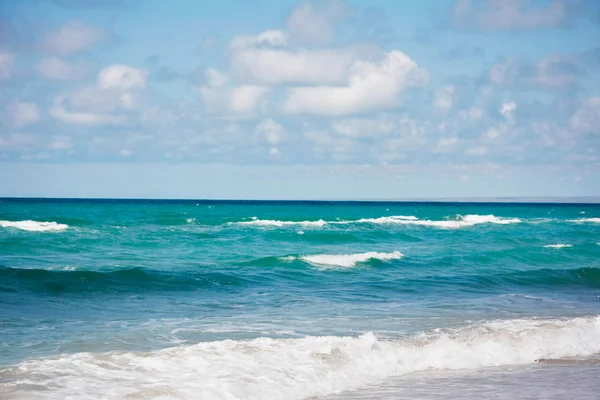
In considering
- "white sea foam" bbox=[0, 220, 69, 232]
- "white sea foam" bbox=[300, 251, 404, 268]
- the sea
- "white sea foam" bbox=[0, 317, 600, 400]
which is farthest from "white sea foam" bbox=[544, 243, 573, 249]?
"white sea foam" bbox=[0, 220, 69, 232]

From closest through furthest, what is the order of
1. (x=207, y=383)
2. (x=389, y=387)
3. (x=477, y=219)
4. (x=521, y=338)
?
(x=207, y=383)
(x=389, y=387)
(x=521, y=338)
(x=477, y=219)

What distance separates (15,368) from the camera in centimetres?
906

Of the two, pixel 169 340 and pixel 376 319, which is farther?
pixel 376 319

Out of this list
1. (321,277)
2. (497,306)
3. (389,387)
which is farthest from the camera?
(321,277)

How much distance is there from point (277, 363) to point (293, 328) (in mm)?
2796

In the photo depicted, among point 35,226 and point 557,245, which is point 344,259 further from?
point 35,226

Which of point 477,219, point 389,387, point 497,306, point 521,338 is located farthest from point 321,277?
point 477,219

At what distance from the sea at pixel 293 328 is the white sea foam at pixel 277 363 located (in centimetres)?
3

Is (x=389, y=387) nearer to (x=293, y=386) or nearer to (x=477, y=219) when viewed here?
(x=293, y=386)

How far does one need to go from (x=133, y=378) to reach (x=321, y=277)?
13.0 m

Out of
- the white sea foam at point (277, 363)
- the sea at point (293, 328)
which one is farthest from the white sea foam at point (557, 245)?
the white sea foam at point (277, 363)

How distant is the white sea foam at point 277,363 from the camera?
331 inches

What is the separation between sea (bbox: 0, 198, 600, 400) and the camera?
893cm

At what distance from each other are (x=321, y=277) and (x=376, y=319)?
7.74 metres
